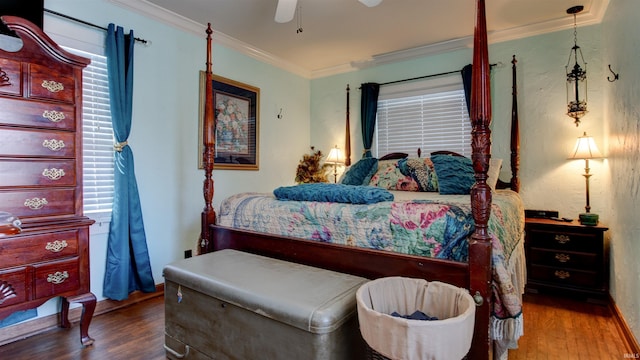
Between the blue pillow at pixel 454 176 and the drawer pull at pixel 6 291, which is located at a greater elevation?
the blue pillow at pixel 454 176

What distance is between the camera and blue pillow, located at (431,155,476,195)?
2.87m

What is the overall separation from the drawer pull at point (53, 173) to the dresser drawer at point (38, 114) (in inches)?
10.2

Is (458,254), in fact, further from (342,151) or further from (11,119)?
(342,151)

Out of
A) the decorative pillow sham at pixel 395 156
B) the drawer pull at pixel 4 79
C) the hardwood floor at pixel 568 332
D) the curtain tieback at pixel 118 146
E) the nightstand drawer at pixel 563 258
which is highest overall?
the drawer pull at pixel 4 79

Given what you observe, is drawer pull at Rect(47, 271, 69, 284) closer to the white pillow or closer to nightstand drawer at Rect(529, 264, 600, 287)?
the white pillow

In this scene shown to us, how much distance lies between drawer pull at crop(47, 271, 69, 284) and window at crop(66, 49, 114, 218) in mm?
707

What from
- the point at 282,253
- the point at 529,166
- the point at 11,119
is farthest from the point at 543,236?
the point at 11,119

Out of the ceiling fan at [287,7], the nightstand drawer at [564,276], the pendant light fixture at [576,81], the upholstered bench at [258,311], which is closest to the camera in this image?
the upholstered bench at [258,311]

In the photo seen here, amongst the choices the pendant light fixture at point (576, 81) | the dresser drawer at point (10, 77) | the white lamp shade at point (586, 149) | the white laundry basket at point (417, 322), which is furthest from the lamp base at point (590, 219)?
the dresser drawer at point (10, 77)

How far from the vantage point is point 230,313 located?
1553 millimetres

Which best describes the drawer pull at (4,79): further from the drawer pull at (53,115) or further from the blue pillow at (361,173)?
the blue pillow at (361,173)

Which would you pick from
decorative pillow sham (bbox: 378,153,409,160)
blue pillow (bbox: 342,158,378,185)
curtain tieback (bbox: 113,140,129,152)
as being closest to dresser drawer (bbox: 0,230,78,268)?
curtain tieback (bbox: 113,140,129,152)

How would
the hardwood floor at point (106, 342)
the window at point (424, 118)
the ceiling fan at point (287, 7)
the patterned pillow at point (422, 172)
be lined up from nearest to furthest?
the hardwood floor at point (106, 342), the ceiling fan at point (287, 7), the patterned pillow at point (422, 172), the window at point (424, 118)

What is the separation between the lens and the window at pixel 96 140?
256cm
